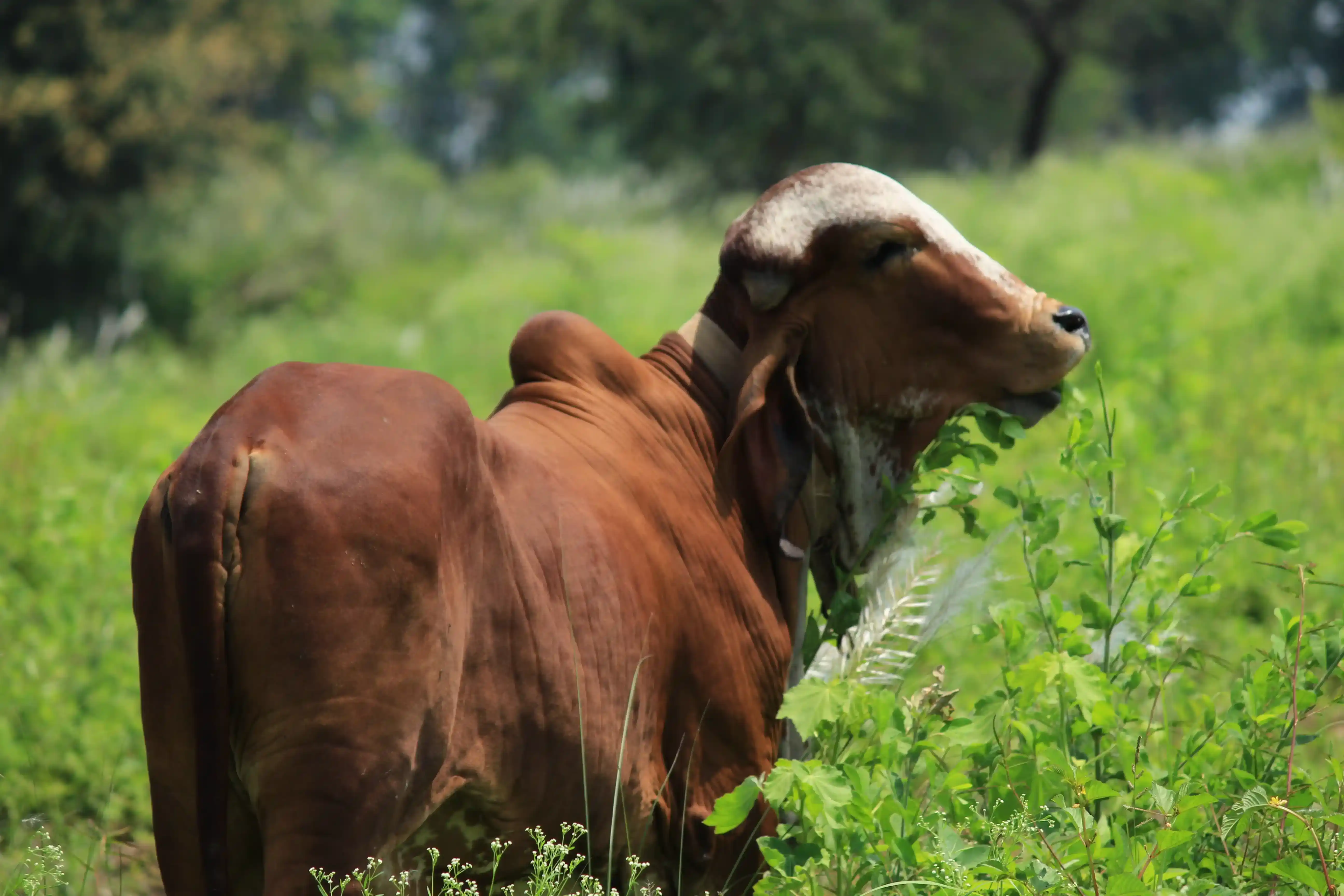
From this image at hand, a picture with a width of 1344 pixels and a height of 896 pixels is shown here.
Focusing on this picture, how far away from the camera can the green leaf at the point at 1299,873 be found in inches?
88.4

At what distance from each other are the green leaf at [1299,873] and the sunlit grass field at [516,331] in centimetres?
137

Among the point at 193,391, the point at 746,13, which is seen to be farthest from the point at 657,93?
the point at 193,391

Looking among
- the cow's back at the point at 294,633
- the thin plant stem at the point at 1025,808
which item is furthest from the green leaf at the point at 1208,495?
the cow's back at the point at 294,633

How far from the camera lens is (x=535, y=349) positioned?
2814mm

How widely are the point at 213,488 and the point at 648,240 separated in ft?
39.9

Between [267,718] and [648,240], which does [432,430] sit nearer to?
[267,718]

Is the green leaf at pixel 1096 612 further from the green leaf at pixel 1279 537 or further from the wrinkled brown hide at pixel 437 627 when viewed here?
the wrinkled brown hide at pixel 437 627

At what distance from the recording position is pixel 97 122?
15.3 meters

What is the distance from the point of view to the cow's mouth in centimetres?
299

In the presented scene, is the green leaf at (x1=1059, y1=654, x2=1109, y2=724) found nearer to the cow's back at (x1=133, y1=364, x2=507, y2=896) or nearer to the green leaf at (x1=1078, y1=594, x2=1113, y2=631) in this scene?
the green leaf at (x1=1078, y1=594, x2=1113, y2=631)

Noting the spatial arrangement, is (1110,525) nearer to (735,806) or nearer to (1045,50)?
(735,806)

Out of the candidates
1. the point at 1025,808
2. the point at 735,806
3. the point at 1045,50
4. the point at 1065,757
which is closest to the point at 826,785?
the point at 735,806

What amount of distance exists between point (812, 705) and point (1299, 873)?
0.83 meters

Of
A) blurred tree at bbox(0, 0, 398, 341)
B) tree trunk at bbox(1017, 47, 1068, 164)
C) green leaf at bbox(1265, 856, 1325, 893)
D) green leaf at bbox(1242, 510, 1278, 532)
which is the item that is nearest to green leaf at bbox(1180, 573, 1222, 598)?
green leaf at bbox(1242, 510, 1278, 532)
